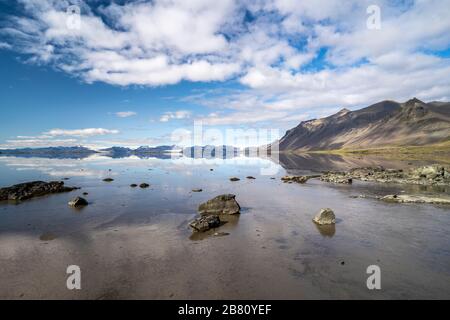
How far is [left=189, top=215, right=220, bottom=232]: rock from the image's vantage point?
23375 mm

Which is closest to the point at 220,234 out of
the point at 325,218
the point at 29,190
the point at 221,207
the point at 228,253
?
the point at 228,253

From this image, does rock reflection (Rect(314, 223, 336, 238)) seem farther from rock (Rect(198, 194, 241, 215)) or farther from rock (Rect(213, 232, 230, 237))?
rock (Rect(198, 194, 241, 215))

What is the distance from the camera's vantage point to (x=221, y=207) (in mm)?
29859

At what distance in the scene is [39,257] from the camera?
17.5 metres

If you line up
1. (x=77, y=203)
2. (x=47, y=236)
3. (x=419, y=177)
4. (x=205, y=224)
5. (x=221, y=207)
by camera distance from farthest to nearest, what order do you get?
(x=419, y=177) → (x=77, y=203) → (x=221, y=207) → (x=205, y=224) → (x=47, y=236)

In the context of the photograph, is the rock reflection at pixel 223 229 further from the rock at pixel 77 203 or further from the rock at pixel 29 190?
the rock at pixel 29 190

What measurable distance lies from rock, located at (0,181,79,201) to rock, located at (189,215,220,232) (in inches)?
1115

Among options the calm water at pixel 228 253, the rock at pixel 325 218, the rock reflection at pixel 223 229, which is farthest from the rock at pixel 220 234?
the rock at pixel 325 218

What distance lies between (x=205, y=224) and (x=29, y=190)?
3195cm

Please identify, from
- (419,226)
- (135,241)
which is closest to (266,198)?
(419,226)

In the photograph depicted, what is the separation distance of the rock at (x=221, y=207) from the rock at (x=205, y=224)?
4122 millimetres

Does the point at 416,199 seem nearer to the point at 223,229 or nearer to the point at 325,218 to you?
the point at 325,218

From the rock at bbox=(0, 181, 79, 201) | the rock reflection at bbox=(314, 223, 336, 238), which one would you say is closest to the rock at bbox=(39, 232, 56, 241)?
the rock at bbox=(0, 181, 79, 201)
